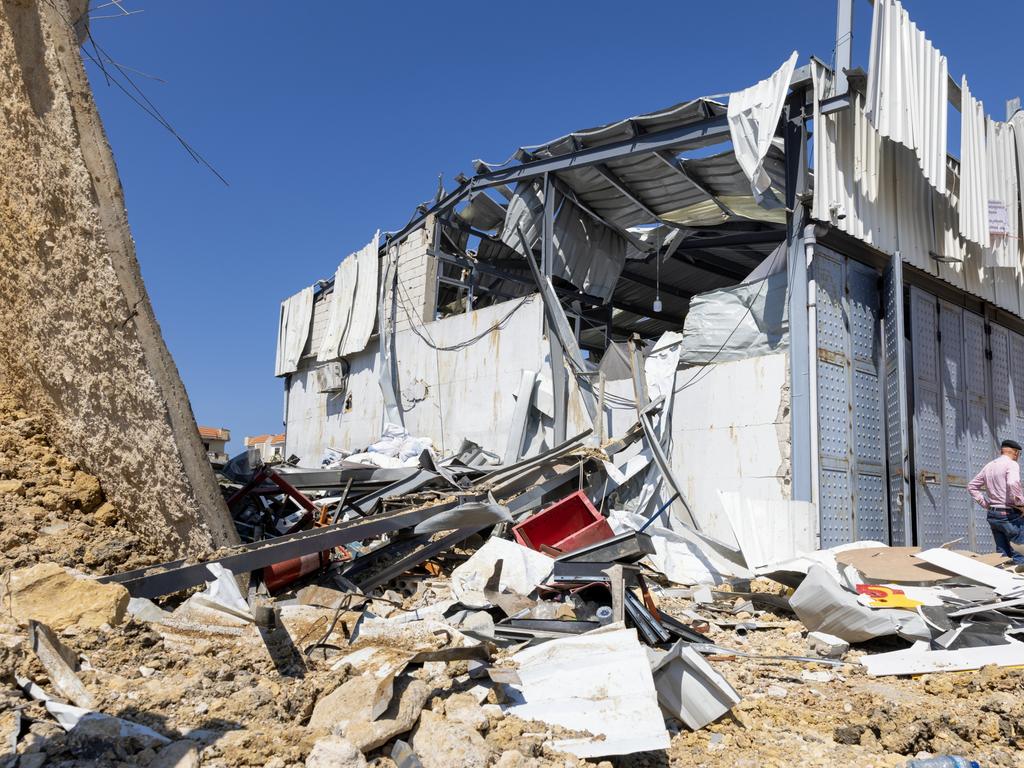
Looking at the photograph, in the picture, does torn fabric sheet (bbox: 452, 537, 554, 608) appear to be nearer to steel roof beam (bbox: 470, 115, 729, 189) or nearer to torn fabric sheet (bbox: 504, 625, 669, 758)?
torn fabric sheet (bbox: 504, 625, 669, 758)

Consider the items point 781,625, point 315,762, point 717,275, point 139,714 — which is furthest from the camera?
point 717,275

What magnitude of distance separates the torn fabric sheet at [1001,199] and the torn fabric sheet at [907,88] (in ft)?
5.56

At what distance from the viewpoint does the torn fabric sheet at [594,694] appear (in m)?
2.61

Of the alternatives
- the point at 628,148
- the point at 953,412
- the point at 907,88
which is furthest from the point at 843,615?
the point at 953,412

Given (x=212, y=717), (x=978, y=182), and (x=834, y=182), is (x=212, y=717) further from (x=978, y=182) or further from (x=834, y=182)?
(x=978, y=182)

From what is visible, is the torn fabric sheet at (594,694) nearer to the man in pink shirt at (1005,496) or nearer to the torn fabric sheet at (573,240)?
the man in pink shirt at (1005,496)

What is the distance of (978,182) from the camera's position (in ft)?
29.3

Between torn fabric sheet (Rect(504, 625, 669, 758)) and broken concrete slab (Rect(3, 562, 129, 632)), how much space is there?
1.77 m

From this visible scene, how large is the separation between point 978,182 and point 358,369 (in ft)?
32.3

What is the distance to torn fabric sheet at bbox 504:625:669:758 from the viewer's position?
261cm

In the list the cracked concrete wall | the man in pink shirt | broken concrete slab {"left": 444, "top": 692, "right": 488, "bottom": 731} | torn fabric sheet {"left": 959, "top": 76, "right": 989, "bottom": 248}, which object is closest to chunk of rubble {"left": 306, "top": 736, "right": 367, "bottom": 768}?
broken concrete slab {"left": 444, "top": 692, "right": 488, "bottom": 731}

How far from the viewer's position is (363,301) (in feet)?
44.3

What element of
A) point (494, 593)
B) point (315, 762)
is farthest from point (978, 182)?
point (315, 762)

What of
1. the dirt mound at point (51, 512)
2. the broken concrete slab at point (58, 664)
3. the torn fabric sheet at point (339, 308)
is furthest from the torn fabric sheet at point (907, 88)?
the torn fabric sheet at point (339, 308)
